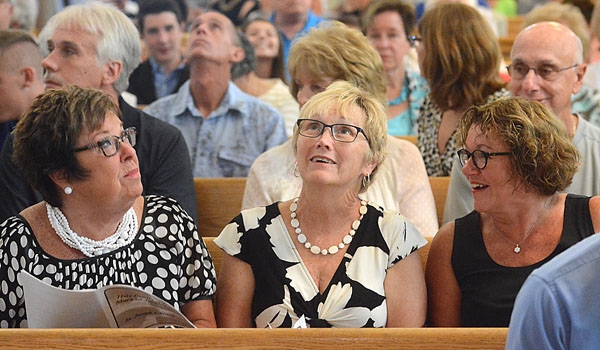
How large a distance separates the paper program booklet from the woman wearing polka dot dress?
0.57ft

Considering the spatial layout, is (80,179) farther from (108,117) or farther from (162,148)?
(162,148)

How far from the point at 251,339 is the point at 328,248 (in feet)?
2.02

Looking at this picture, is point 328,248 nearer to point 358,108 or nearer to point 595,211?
point 358,108

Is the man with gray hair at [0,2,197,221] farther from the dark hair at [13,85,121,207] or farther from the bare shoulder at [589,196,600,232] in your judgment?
the bare shoulder at [589,196,600,232]

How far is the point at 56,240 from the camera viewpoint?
2.42 meters

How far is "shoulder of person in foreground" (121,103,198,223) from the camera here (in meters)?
3.14

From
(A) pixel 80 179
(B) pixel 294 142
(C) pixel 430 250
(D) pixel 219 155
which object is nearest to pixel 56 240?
(A) pixel 80 179

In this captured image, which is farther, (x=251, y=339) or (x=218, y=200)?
(x=218, y=200)

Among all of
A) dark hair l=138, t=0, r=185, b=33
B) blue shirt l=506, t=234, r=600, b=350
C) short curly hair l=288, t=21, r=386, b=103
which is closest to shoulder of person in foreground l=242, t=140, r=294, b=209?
short curly hair l=288, t=21, r=386, b=103

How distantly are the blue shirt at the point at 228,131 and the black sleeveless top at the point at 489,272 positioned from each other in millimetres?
1748

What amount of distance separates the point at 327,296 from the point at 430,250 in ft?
1.10

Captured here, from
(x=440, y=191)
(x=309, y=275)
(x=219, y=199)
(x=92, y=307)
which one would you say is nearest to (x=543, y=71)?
(x=440, y=191)

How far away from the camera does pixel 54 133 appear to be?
2.39 m

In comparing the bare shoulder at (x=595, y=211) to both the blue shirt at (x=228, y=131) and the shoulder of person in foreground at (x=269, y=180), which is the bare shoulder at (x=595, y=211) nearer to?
the shoulder of person in foreground at (x=269, y=180)
